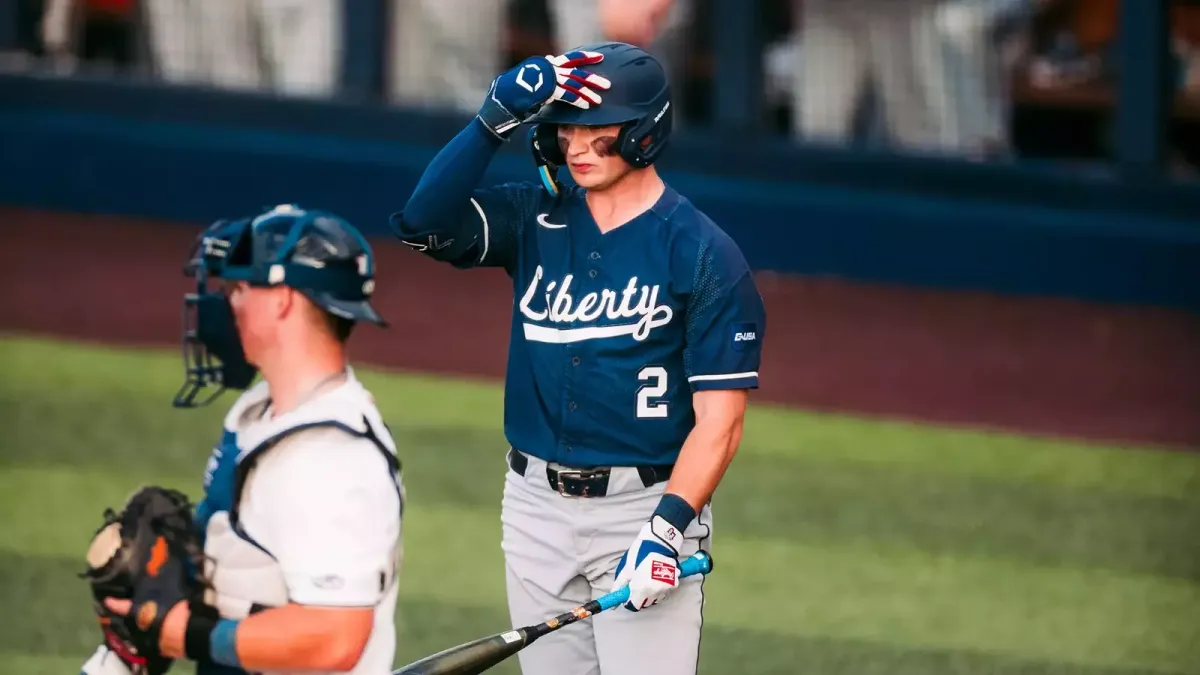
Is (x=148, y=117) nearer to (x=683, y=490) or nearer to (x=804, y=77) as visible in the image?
(x=804, y=77)

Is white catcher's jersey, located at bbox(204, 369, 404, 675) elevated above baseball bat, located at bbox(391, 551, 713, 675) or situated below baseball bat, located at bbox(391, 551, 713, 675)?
above

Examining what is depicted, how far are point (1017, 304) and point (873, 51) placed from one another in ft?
6.33

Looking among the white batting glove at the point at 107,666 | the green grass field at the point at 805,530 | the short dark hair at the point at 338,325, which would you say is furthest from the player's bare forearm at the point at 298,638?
the green grass field at the point at 805,530

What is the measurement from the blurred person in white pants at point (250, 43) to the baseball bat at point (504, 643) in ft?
28.7

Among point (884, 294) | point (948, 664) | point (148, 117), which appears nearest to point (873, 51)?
point (884, 294)

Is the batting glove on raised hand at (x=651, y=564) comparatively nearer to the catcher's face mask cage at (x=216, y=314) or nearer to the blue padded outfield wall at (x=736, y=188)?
the catcher's face mask cage at (x=216, y=314)

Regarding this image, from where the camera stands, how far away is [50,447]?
306 inches

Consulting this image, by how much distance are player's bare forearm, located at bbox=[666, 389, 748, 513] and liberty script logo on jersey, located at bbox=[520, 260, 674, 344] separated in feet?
0.60

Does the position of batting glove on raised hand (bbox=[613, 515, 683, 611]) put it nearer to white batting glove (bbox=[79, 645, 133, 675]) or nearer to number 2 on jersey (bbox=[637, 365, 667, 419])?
number 2 on jersey (bbox=[637, 365, 667, 419])

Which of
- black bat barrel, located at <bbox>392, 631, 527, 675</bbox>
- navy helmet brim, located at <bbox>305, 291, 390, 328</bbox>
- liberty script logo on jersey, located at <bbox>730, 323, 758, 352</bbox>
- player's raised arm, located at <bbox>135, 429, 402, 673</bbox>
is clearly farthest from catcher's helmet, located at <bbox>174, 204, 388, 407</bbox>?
liberty script logo on jersey, located at <bbox>730, 323, 758, 352</bbox>

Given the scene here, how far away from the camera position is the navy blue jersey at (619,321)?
3.96 m

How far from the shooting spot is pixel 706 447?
390cm

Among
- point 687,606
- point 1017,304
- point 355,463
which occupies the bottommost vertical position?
point 1017,304

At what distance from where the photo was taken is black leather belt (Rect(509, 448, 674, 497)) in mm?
4020
